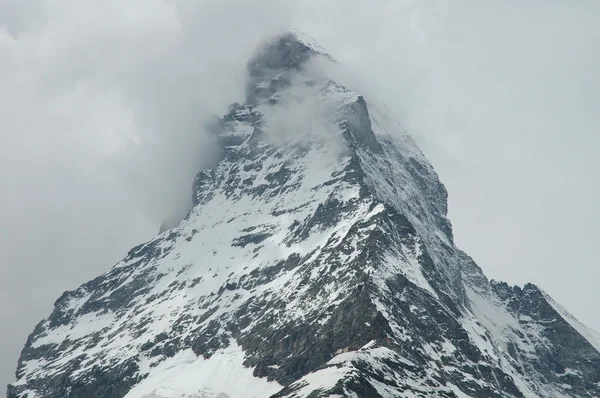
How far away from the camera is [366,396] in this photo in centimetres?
19762

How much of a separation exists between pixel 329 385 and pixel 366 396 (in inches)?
308

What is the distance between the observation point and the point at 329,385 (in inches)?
7859
